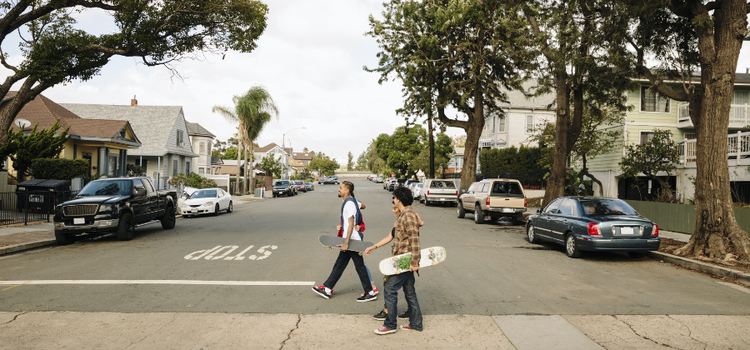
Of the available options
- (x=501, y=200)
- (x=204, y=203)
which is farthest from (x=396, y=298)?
(x=204, y=203)

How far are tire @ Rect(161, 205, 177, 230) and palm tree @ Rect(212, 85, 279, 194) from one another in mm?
27103

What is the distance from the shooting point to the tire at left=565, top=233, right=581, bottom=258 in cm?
1068

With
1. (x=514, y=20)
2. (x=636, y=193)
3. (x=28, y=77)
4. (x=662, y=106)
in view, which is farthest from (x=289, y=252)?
(x=662, y=106)

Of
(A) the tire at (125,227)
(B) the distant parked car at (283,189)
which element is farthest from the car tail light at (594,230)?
(B) the distant parked car at (283,189)

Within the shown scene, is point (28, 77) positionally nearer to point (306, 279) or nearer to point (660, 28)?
point (306, 279)

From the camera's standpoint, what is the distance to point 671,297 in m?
7.30

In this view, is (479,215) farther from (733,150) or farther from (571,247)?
(733,150)

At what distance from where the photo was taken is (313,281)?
26.6 ft

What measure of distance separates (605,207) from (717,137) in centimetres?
270

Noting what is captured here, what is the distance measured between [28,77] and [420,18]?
1824 cm

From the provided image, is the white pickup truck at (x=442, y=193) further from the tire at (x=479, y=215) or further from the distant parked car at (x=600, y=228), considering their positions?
the distant parked car at (x=600, y=228)

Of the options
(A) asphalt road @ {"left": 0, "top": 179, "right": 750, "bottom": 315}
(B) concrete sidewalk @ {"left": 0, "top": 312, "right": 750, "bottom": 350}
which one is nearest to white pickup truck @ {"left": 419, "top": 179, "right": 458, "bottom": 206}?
(A) asphalt road @ {"left": 0, "top": 179, "right": 750, "bottom": 315}

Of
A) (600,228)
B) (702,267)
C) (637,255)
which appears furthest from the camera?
(637,255)

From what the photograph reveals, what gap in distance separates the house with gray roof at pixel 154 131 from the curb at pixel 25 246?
26.3 metres
